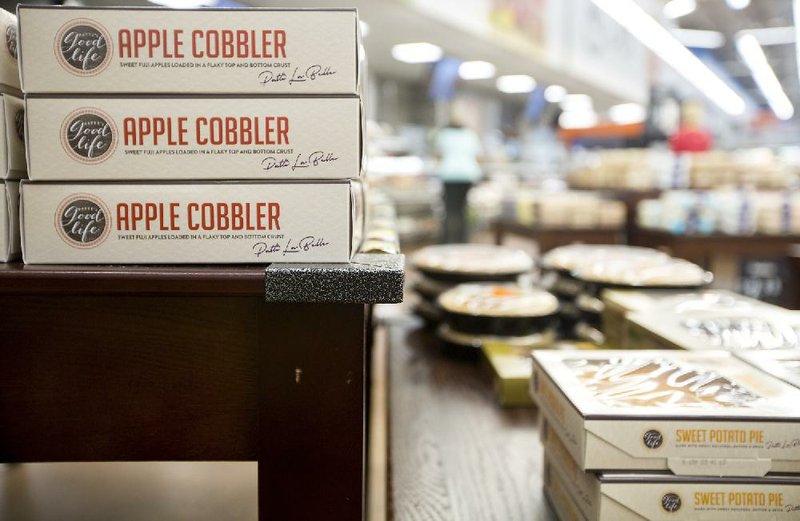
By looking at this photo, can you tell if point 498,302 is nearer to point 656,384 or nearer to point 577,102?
point 656,384

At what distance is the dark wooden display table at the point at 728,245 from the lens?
366 cm

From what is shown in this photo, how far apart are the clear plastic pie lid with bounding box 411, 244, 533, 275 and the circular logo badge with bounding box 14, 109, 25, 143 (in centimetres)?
139

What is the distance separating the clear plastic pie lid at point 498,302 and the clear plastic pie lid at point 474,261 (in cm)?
12

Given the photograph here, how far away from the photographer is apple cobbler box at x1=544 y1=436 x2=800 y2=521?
2.43 ft

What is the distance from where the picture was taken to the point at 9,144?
0.80 metres

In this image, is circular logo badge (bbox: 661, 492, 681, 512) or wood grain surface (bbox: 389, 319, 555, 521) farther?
wood grain surface (bbox: 389, 319, 555, 521)

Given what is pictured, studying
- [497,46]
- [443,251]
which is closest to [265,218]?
[443,251]

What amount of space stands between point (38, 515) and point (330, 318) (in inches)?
25.1

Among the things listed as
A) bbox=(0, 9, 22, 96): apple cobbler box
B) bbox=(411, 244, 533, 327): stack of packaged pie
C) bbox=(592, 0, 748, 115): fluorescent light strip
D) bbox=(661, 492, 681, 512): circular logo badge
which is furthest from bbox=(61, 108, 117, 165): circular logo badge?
bbox=(592, 0, 748, 115): fluorescent light strip

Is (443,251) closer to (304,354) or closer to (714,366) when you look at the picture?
(714,366)

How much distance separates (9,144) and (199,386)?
0.40 metres

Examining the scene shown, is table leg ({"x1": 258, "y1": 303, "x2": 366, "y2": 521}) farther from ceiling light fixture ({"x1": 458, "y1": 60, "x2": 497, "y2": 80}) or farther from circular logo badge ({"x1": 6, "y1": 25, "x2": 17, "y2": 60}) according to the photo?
ceiling light fixture ({"x1": 458, "y1": 60, "x2": 497, "y2": 80})

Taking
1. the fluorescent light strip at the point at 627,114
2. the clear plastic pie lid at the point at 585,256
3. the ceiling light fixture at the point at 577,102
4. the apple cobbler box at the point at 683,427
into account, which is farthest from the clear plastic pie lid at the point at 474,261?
the fluorescent light strip at the point at 627,114

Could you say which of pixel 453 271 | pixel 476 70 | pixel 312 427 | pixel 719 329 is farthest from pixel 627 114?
pixel 312 427
